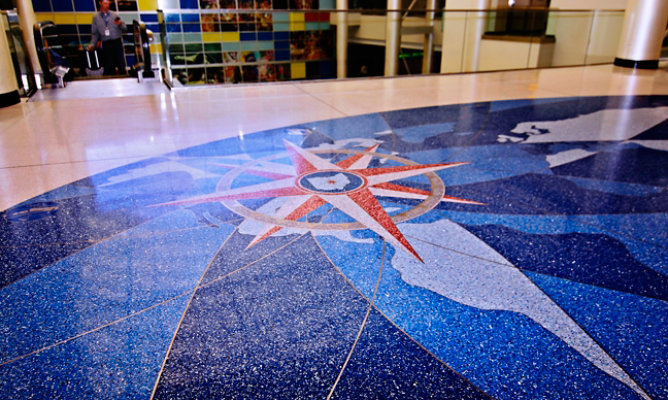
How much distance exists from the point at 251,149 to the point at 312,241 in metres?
2.06

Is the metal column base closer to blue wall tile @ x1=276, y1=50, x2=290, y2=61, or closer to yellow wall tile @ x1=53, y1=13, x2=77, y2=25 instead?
blue wall tile @ x1=276, y1=50, x2=290, y2=61

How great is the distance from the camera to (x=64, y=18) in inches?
947

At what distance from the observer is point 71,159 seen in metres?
4.16

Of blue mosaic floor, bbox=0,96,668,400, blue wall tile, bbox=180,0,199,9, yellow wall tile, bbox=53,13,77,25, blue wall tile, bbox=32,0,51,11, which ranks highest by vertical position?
blue wall tile, bbox=180,0,199,9

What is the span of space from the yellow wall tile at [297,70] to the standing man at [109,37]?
1614cm

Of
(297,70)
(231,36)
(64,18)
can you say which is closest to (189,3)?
(231,36)

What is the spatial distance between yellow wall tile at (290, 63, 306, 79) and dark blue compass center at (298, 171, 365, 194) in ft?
74.2

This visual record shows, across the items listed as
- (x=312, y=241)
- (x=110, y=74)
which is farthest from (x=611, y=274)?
(x=110, y=74)

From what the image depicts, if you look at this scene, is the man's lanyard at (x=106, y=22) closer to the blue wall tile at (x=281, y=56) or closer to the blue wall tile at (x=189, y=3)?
the blue wall tile at (x=281, y=56)

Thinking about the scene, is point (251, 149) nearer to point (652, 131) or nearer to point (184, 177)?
point (184, 177)

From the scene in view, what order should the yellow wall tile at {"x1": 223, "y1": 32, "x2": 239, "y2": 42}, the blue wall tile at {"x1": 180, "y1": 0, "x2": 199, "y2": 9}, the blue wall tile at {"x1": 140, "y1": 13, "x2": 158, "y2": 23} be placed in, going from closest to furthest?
the blue wall tile at {"x1": 140, "y1": 13, "x2": 158, "y2": 23} → the blue wall tile at {"x1": 180, "y1": 0, "x2": 199, "y2": 9} → the yellow wall tile at {"x1": 223, "y1": 32, "x2": 239, "y2": 42}

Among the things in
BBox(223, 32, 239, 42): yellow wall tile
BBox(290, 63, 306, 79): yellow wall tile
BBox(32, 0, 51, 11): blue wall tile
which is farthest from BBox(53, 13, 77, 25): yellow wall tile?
BBox(290, 63, 306, 79): yellow wall tile

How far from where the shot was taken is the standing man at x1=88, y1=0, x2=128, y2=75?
9.12 meters

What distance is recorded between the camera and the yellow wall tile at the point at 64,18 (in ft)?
78.4
